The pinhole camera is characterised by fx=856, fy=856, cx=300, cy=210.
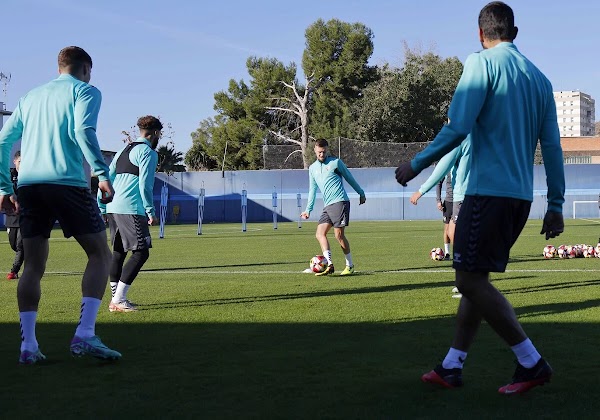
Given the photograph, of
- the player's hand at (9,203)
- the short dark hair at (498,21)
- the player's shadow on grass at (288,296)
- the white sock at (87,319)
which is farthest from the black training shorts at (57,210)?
the player's shadow on grass at (288,296)

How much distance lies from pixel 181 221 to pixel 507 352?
45.3 meters

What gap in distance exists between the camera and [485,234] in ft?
15.1

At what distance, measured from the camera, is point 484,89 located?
4.58 m

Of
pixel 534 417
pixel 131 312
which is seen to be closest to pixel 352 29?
pixel 131 312

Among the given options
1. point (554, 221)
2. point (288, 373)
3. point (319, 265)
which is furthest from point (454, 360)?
point (319, 265)

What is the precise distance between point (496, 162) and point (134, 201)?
536cm

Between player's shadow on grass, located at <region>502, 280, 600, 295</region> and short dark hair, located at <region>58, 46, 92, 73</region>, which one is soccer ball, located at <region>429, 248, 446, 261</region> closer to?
player's shadow on grass, located at <region>502, 280, 600, 295</region>

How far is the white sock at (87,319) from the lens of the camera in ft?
19.4

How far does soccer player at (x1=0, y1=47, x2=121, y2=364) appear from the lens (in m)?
5.81

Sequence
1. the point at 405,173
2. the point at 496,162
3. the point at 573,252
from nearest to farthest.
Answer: the point at 405,173 < the point at 496,162 < the point at 573,252

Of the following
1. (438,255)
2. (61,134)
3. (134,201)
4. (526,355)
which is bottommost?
(438,255)

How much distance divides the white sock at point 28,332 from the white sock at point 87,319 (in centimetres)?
29

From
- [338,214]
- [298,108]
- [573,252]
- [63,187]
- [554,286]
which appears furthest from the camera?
[298,108]

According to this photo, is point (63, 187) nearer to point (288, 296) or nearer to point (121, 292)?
point (121, 292)
